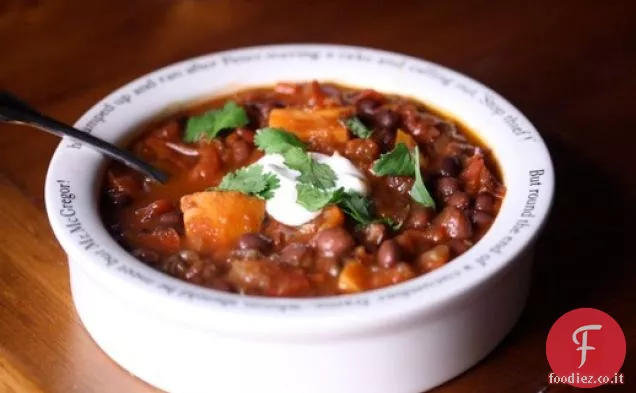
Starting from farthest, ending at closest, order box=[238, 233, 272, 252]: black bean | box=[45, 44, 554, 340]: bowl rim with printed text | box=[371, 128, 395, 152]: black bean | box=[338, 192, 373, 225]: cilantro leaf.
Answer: box=[371, 128, 395, 152]: black bean < box=[338, 192, 373, 225]: cilantro leaf < box=[238, 233, 272, 252]: black bean < box=[45, 44, 554, 340]: bowl rim with printed text

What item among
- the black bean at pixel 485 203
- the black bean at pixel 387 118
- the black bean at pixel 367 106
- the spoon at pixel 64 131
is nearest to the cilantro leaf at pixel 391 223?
the black bean at pixel 485 203

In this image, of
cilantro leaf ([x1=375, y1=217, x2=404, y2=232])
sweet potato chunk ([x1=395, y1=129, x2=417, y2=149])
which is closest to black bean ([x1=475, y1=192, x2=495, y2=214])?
cilantro leaf ([x1=375, y1=217, x2=404, y2=232])

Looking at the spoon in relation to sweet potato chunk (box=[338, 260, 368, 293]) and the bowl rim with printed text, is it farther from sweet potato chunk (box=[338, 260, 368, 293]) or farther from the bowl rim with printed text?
sweet potato chunk (box=[338, 260, 368, 293])

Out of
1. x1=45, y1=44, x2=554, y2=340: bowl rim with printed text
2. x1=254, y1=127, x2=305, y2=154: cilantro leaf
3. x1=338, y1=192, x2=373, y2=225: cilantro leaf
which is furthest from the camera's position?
x1=254, y1=127, x2=305, y2=154: cilantro leaf

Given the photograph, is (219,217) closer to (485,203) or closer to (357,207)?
(357,207)

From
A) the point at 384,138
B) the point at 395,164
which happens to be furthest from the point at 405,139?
the point at 395,164

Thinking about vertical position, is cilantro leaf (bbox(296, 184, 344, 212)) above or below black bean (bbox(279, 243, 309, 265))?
above

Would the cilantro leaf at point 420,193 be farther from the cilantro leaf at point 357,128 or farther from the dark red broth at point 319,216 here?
the cilantro leaf at point 357,128
